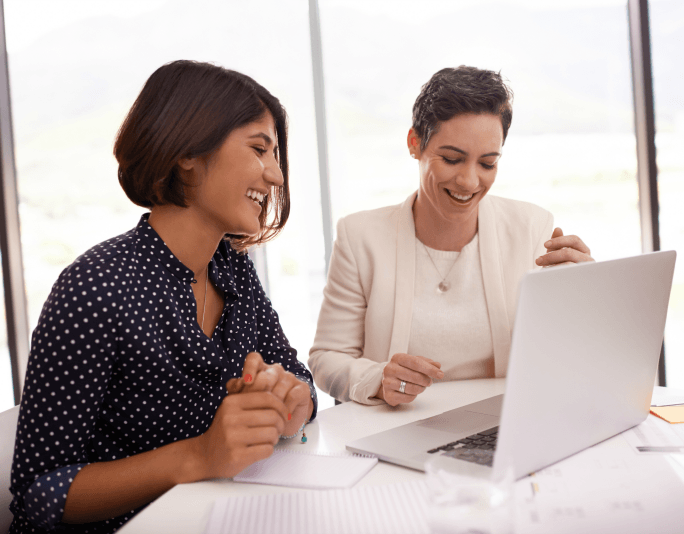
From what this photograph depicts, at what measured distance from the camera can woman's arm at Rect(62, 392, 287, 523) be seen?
90 cm

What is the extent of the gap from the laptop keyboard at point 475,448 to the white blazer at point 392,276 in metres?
0.72

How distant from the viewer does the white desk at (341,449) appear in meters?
0.77

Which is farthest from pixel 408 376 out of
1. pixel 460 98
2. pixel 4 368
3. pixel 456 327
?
pixel 4 368

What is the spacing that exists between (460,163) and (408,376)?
2.52ft

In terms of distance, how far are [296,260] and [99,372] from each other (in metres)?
3.01

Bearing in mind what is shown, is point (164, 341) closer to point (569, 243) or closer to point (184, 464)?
point (184, 464)

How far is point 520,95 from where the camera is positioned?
11.7 ft

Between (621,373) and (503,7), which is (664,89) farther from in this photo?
(621,373)

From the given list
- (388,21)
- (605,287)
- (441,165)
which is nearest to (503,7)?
(388,21)

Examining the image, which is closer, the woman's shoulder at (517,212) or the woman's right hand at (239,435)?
the woman's right hand at (239,435)

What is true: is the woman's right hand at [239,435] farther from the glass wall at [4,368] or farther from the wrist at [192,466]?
the glass wall at [4,368]

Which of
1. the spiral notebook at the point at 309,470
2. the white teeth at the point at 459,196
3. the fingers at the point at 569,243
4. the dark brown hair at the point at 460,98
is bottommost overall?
the spiral notebook at the point at 309,470

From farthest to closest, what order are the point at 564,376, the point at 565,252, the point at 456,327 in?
the point at 456,327 < the point at 565,252 < the point at 564,376

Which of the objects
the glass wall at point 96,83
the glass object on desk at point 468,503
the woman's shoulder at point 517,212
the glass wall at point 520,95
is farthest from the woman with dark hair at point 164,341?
the glass wall at point 520,95
